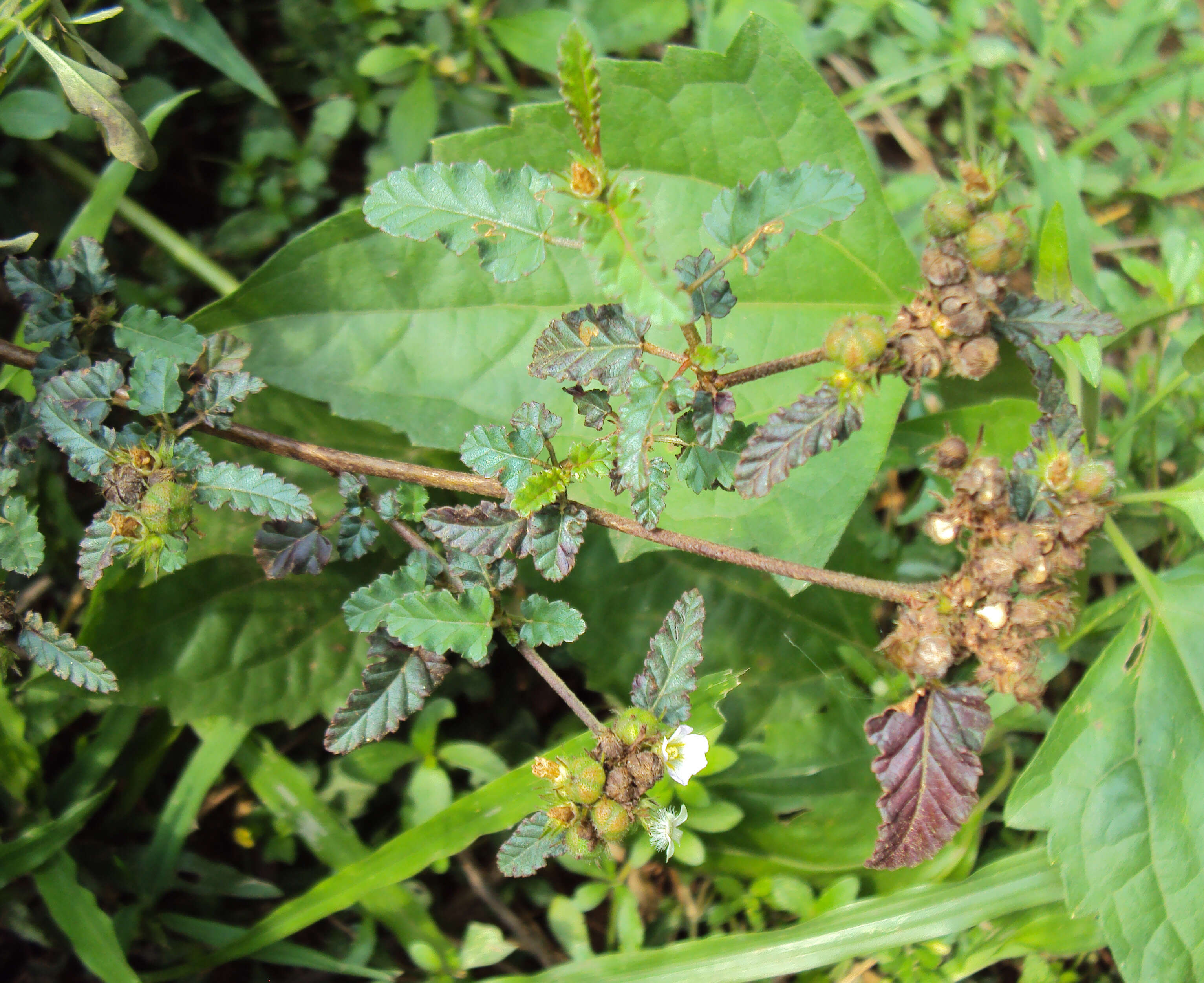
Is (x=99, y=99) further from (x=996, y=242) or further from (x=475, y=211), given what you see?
(x=996, y=242)

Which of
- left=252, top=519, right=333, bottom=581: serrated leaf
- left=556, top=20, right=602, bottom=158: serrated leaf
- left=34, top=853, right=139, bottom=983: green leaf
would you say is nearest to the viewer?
left=556, top=20, right=602, bottom=158: serrated leaf

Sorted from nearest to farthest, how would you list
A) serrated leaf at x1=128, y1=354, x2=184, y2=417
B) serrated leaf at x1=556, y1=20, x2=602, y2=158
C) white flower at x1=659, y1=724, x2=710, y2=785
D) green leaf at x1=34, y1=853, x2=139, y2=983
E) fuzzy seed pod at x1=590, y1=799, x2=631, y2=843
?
serrated leaf at x1=556, y1=20, x2=602, y2=158
fuzzy seed pod at x1=590, y1=799, x2=631, y2=843
white flower at x1=659, y1=724, x2=710, y2=785
serrated leaf at x1=128, y1=354, x2=184, y2=417
green leaf at x1=34, y1=853, x2=139, y2=983

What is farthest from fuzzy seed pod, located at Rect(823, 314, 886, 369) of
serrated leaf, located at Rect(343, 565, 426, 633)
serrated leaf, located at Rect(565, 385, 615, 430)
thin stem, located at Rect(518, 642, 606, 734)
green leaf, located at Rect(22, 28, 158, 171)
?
green leaf, located at Rect(22, 28, 158, 171)

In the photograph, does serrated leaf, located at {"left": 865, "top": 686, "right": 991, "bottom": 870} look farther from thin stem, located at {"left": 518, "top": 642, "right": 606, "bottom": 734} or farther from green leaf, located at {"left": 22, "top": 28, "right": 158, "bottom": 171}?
green leaf, located at {"left": 22, "top": 28, "right": 158, "bottom": 171}

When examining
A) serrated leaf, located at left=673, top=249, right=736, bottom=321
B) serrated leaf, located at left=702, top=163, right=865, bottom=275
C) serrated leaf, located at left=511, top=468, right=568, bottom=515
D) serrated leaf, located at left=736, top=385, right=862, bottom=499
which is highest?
serrated leaf, located at left=702, top=163, right=865, bottom=275

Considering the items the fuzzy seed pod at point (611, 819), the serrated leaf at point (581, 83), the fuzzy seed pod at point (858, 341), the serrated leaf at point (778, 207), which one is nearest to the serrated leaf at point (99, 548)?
the fuzzy seed pod at point (611, 819)

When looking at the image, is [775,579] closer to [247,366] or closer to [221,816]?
[247,366]

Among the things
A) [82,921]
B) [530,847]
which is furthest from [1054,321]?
[82,921]

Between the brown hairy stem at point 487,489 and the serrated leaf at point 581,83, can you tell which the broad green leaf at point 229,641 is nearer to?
the brown hairy stem at point 487,489
